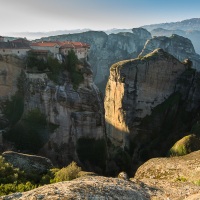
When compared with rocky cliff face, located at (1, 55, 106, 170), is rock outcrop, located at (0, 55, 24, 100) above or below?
above

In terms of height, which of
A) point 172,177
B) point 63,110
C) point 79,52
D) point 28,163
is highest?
point 79,52

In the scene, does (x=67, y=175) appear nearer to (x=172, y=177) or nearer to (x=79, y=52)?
(x=172, y=177)

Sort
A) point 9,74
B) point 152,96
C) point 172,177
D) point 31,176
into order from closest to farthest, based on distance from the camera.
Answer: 1. point 172,177
2. point 31,176
3. point 9,74
4. point 152,96

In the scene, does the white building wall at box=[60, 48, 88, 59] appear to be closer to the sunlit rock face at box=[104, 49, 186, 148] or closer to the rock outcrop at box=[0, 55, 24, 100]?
the rock outcrop at box=[0, 55, 24, 100]

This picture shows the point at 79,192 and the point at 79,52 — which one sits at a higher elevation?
the point at 79,52

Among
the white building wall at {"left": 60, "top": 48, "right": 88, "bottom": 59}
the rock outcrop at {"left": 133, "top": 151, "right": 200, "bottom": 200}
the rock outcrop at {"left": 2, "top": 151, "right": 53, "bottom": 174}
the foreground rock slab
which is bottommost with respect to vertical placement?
the rock outcrop at {"left": 2, "top": 151, "right": 53, "bottom": 174}

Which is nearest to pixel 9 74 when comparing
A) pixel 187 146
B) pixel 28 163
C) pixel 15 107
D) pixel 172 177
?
pixel 15 107

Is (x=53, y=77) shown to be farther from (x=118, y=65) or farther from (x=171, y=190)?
(x=171, y=190)

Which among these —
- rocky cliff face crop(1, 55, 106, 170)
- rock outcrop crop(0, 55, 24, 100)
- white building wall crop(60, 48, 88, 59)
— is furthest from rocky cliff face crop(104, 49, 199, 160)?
rock outcrop crop(0, 55, 24, 100)

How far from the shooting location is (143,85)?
244ft

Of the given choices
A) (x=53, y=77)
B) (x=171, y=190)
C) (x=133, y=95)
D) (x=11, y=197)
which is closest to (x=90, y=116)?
(x=53, y=77)

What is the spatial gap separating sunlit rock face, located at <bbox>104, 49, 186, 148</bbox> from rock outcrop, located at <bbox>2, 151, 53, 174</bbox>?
144ft

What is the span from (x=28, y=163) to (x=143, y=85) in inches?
1866

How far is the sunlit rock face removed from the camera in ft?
244
